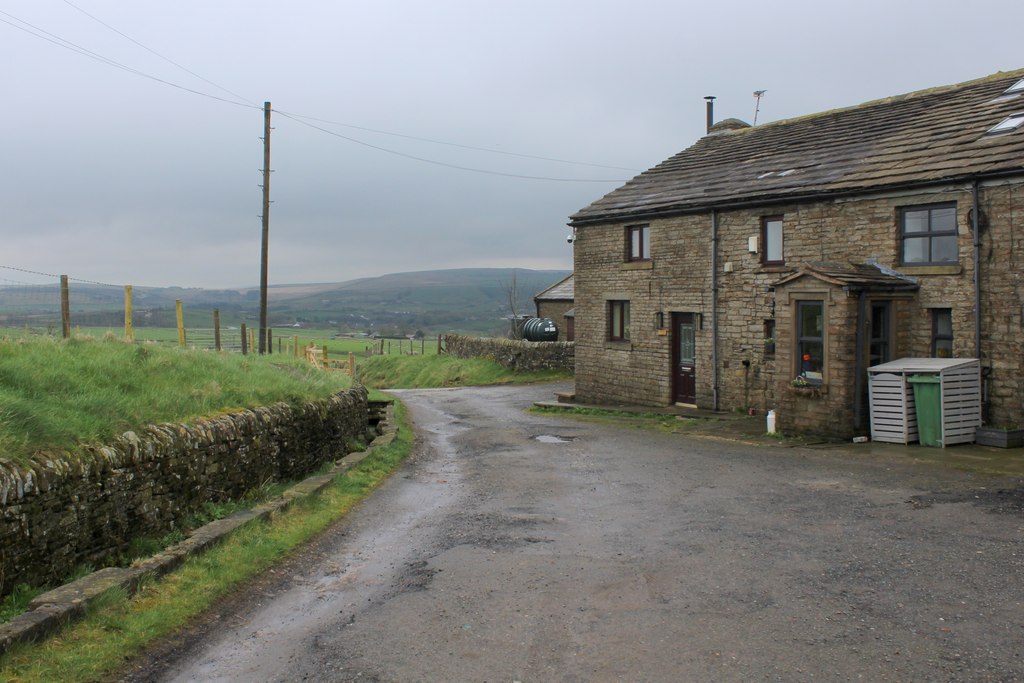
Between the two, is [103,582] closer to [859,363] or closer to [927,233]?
[859,363]

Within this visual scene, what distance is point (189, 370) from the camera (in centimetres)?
1234

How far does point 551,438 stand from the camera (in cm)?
1842

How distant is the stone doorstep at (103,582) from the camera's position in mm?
5961

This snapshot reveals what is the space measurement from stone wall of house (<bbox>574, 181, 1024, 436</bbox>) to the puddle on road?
4.34 metres

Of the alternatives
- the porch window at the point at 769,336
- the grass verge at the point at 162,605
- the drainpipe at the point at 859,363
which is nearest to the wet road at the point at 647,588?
the grass verge at the point at 162,605

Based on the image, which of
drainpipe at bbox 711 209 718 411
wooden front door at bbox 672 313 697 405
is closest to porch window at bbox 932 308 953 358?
drainpipe at bbox 711 209 718 411

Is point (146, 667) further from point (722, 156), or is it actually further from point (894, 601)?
point (722, 156)

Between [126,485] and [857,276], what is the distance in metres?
13.3

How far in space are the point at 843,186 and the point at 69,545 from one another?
16014 mm

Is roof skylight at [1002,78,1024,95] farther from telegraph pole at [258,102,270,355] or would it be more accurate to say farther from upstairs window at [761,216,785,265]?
telegraph pole at [258,102,270,355]

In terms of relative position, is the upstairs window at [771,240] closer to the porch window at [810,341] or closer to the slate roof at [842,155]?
the slate roof at [842,155]

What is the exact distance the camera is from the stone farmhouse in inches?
623

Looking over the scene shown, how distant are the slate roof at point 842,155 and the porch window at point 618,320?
→ 252 cm

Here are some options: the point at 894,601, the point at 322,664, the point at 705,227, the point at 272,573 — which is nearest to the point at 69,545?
the point at 272,573
